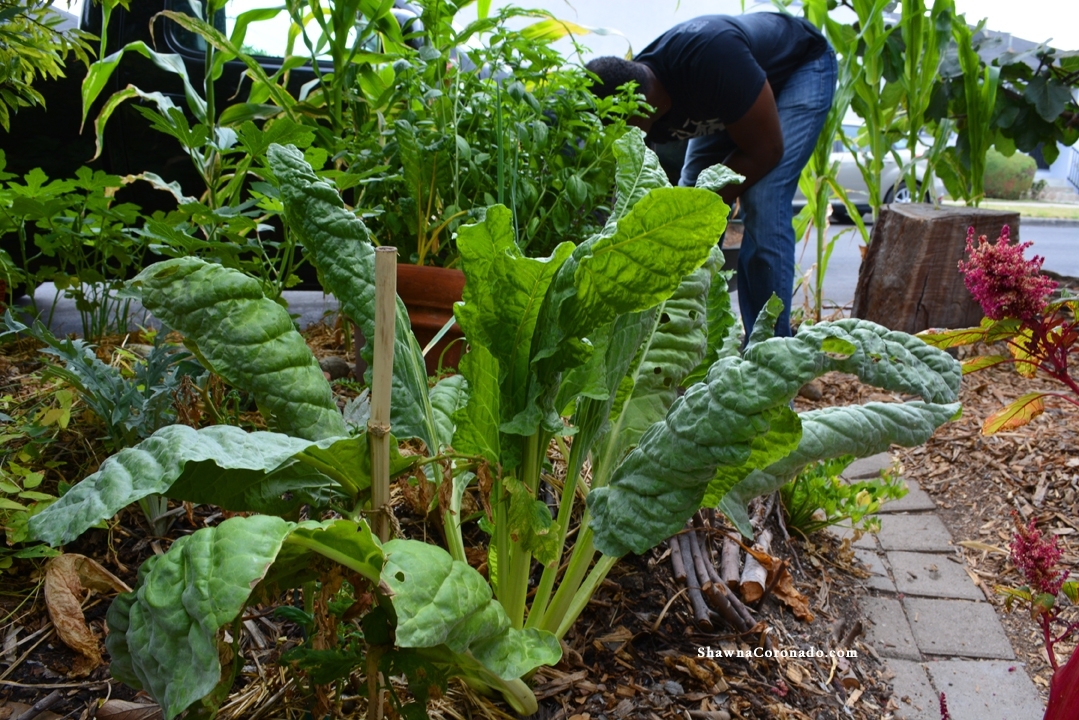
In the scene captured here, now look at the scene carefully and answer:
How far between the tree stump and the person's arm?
1.22m

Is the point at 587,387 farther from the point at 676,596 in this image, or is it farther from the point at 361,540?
the point at 676,596

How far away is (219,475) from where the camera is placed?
0.86 metres

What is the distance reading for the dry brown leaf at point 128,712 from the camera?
94cm

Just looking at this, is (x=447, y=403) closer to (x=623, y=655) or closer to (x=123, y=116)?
(x=623, y=655)

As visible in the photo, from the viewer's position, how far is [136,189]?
3.49m

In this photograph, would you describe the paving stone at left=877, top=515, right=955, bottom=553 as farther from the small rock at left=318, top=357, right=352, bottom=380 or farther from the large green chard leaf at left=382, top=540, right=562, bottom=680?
the small rock at left=318, top=357, right=352, bottom=380

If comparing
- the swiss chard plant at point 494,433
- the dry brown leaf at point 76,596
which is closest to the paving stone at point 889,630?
the swiss chard plant at point 494,433

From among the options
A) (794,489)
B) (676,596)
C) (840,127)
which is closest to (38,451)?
(676,596)

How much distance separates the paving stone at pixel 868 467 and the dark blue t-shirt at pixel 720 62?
1228 mm

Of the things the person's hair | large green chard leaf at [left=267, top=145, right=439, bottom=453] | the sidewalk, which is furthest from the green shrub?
large green chard leaf at [left=267, top=145, right=439, bottom=453]

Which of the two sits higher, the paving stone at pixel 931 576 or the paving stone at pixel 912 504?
the paving stone at pixel 931 576

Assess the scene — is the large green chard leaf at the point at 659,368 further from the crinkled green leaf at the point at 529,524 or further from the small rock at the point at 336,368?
the small rock at the point at 336,368

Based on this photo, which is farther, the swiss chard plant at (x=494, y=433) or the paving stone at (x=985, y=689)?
the paving stone at (x=985, y=689)

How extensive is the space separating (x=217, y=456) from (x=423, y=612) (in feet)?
0.84
